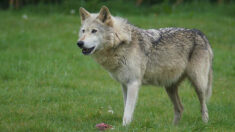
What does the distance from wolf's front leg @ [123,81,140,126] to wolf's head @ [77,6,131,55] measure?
2.21ft

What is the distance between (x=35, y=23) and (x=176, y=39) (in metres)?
8.03

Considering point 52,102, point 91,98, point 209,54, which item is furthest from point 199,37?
point 52,102

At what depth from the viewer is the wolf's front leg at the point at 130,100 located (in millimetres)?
5352

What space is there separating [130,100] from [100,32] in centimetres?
109

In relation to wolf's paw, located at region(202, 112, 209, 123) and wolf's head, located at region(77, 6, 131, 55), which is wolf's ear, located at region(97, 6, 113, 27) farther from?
wolf's paw, located at region(202, 112, 209, 123)

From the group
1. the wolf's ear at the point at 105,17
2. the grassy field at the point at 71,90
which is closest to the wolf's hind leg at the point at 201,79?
the grassy field at the point at 71,90

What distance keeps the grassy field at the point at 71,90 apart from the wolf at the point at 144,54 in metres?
0.52

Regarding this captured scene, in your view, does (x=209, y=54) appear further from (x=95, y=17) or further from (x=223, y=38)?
(x=223, y=38)

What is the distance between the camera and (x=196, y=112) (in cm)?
673

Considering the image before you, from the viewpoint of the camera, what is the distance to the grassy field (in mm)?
5609

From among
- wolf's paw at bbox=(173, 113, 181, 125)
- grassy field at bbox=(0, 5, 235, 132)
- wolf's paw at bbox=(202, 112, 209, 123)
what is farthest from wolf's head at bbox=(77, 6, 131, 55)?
wolf's paw at bbox=(202, 112, 209, 123)

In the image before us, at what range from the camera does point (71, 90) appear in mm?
7539

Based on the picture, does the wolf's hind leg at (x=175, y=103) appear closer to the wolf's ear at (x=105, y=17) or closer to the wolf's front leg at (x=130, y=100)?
the wolf's front leg at (x=130, y=100)

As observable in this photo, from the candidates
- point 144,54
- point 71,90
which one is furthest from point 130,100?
point 71,90
